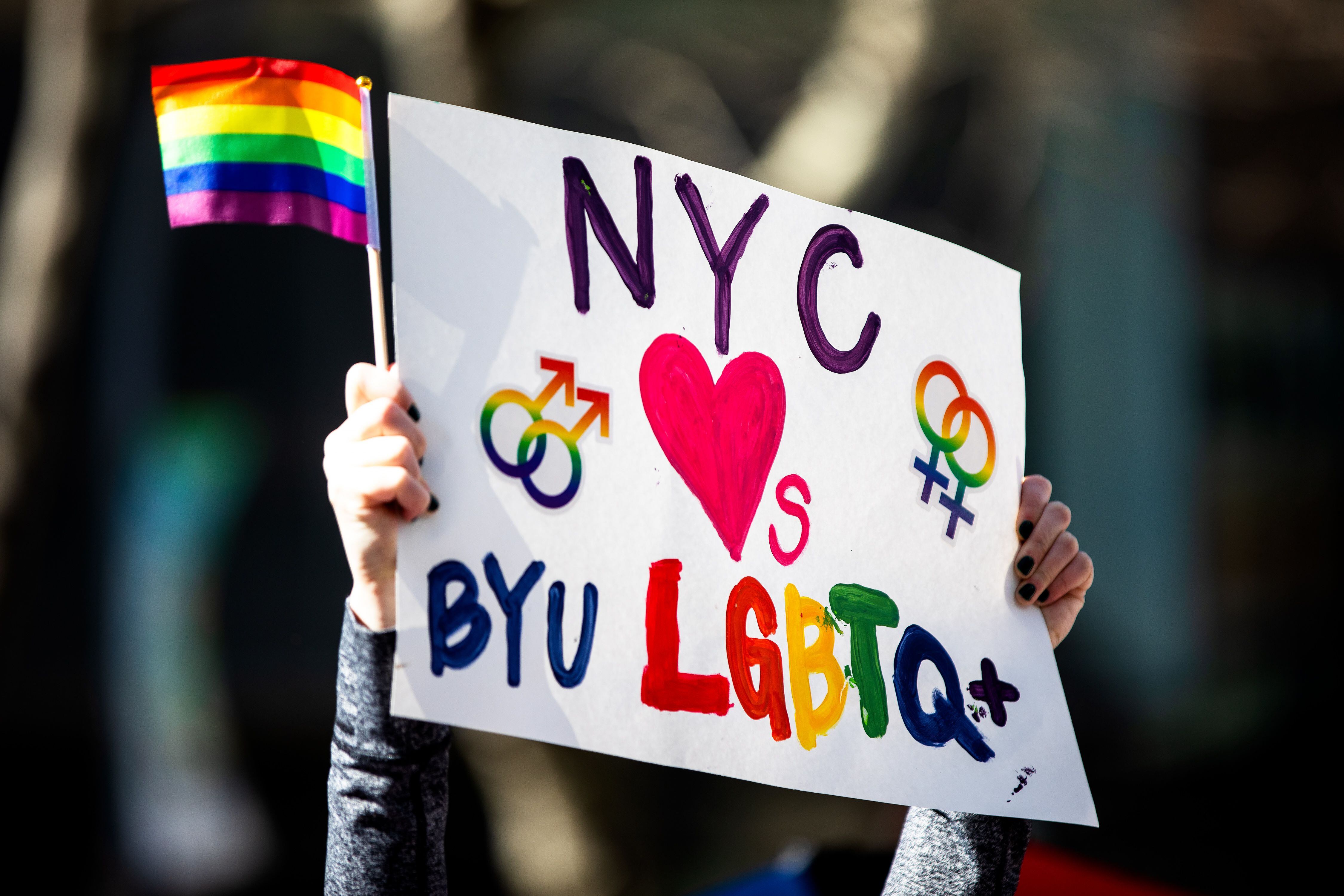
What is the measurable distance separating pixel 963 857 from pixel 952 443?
390 millimetres

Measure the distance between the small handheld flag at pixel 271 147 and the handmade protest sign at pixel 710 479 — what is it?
0.11ft

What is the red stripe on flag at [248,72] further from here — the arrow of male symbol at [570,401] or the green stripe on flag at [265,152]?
the arrow of male symbol at [570,401]

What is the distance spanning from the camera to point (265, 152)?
2.36 ft

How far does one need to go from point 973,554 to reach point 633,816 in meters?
2.32

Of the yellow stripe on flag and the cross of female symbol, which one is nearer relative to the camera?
the yellow stripe on flag

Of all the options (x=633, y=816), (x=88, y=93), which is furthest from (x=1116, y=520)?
(x=88, y=93)

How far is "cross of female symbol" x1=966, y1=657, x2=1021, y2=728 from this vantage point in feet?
3.03

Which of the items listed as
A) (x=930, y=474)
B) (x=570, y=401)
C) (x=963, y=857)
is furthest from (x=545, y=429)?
(x=963, y=857)

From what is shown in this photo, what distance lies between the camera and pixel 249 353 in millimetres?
2854

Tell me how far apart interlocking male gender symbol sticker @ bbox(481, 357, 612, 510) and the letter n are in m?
0.06

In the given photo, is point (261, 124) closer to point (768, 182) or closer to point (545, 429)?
point (545, 429)

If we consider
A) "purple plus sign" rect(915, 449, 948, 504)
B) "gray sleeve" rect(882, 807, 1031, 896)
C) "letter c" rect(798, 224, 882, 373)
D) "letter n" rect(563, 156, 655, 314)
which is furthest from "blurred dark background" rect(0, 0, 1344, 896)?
"letter n" rect(563, 156, 655, 314)

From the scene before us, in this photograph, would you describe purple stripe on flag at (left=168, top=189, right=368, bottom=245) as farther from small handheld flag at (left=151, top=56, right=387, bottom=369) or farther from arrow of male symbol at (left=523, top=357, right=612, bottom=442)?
arrow of male symbol at (left=523, top=357, right=612, bottom=442)

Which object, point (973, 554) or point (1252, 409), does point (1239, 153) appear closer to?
point (1252, 409)
